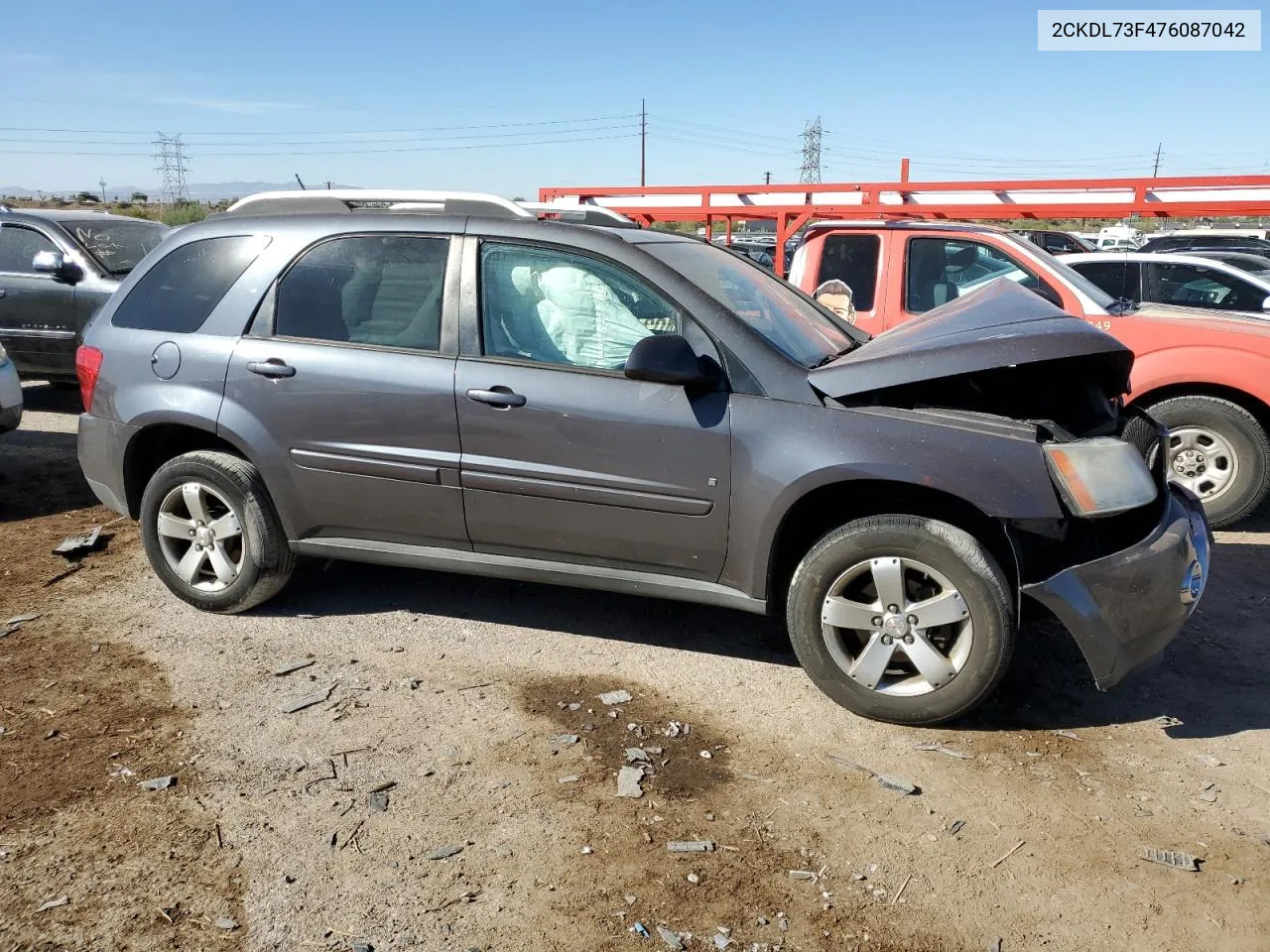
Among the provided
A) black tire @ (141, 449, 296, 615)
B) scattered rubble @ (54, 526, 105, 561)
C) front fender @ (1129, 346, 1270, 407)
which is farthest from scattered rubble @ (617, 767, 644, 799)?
front fender @ (1129, 346, 1270, 407)

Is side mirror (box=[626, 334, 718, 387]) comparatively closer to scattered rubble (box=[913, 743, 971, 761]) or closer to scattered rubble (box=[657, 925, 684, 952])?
scattered rubble (box=[913, 743, 971, 761])

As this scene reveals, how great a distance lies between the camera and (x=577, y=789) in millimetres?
3248

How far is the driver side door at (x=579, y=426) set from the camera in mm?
3764

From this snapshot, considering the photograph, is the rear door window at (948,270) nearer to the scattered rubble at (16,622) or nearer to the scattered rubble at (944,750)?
the scattered rubble at (944,750)

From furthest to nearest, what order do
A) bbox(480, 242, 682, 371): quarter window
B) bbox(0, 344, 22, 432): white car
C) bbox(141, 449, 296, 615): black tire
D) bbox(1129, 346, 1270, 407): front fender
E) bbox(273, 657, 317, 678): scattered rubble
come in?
bbox(0, 344, 22, 432): white car → bbox(1129, 346, 1270, 407): front fender → bbox(141, 449, 296, 615): black tire → bbox(273, 657, 317, 678): scattered rubble → bbox(480, 242, 682, 371): quarter window

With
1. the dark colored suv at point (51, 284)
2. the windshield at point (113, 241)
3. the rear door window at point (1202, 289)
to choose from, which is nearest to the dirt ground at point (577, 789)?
the rear door window at point (1202, 289)

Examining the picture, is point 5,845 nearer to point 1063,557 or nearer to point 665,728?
point 665,728

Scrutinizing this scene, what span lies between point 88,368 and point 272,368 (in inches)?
43.6

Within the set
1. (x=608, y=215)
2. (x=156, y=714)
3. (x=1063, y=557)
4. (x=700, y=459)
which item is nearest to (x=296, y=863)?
(x=156, y=714)

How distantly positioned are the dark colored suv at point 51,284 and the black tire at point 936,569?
7.28 meters

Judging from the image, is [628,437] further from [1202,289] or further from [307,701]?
[1202,289]

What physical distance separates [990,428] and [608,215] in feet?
6.97

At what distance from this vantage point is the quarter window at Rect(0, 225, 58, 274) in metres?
8.77

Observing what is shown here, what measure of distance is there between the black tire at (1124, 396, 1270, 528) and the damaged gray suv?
2290 mm
